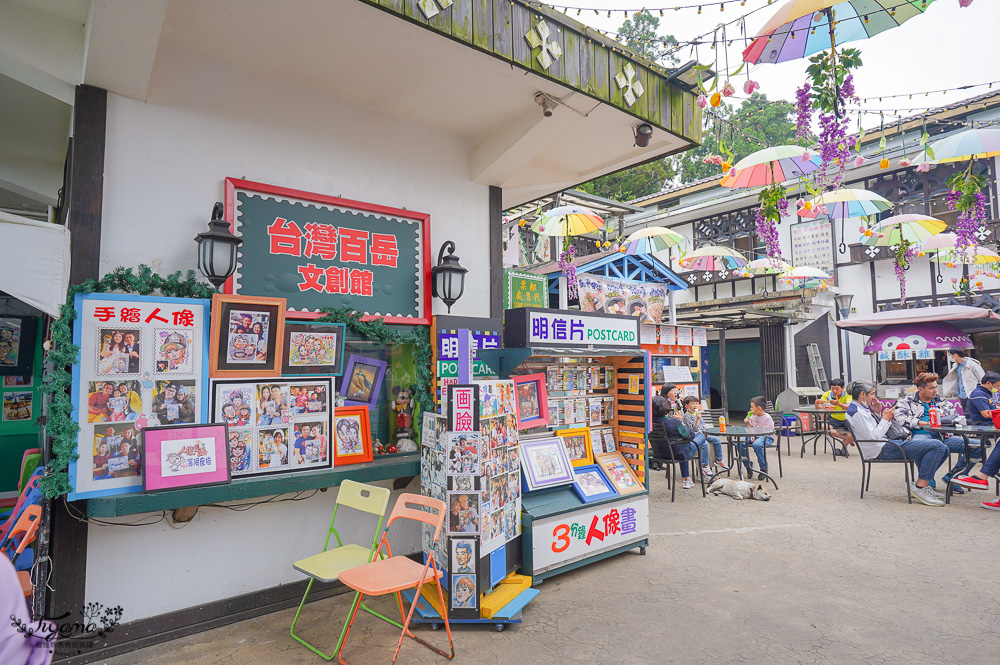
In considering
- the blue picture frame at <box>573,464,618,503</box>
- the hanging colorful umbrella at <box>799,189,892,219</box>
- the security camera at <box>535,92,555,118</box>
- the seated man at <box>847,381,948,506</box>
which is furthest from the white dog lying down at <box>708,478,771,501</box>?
the security camera at <box>535,92,555,118</box>

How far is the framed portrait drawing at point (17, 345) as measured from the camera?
17.6ft

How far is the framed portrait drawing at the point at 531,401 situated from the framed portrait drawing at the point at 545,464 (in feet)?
0.60

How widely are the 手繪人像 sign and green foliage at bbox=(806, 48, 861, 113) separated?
3.09m

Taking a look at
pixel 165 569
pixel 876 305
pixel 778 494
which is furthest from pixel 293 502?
pixel 876 305

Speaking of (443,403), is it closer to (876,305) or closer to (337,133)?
(337,133)

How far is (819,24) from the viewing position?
3512 mm

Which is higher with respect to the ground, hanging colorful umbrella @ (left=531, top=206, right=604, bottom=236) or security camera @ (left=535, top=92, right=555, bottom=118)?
hanging colorful umbrella @ (left=531, top=206, right=604, bottom=236)

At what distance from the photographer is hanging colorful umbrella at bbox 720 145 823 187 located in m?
6.56

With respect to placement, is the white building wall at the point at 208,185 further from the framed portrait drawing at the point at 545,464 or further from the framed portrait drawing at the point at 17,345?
the framed portrait drawing at the point at 17,345

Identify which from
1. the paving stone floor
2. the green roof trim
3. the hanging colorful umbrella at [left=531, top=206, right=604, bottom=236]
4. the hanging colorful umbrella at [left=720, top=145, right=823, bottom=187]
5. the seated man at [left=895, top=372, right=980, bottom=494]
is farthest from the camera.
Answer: the hanging colorful umbrella at [left=531, top=206, right=604, bottom=236]

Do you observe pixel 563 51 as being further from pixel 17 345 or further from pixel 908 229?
Answer: pixel 908 229

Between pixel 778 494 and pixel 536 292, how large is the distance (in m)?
4.49

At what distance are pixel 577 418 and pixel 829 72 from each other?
3394 mm

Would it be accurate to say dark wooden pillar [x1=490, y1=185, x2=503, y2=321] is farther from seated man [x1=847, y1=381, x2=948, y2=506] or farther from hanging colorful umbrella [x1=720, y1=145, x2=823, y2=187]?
seated man [x1=847, y1=381, x2=948, y2=506]
